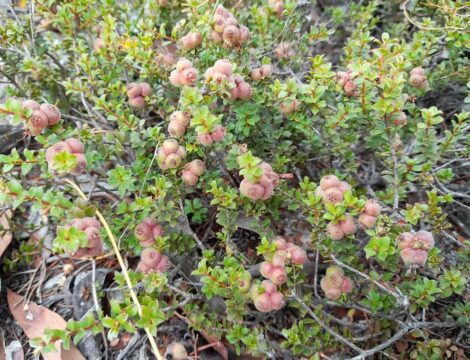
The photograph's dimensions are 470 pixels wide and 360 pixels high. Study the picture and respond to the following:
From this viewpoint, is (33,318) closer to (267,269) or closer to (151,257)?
(151,257)

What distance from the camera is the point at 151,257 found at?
186 centimetres

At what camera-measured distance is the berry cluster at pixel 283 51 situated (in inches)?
94.4

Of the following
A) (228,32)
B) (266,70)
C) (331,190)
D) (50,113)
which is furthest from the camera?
(266,70)

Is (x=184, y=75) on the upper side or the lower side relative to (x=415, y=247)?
upper

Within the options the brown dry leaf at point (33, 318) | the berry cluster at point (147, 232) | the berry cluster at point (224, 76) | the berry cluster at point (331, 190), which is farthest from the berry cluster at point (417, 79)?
the brown dry leaf at point (33, 318)

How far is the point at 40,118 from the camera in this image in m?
1.75

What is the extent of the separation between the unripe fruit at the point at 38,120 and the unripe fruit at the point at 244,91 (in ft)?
2.56

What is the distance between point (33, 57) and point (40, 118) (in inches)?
40.1

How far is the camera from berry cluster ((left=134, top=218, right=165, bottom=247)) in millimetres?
1901

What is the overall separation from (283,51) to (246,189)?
1.04 metres

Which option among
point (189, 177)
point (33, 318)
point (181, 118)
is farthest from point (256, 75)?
point (33, 318)

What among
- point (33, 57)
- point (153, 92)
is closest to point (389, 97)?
point (153, 92)

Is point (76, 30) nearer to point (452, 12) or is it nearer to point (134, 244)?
A: point (134, 244)

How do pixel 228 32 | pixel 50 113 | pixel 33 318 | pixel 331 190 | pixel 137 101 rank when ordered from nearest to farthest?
pixel 331 190
pixel 50 113
pixel 228 32
pixel 137 101
pixel 33 318
